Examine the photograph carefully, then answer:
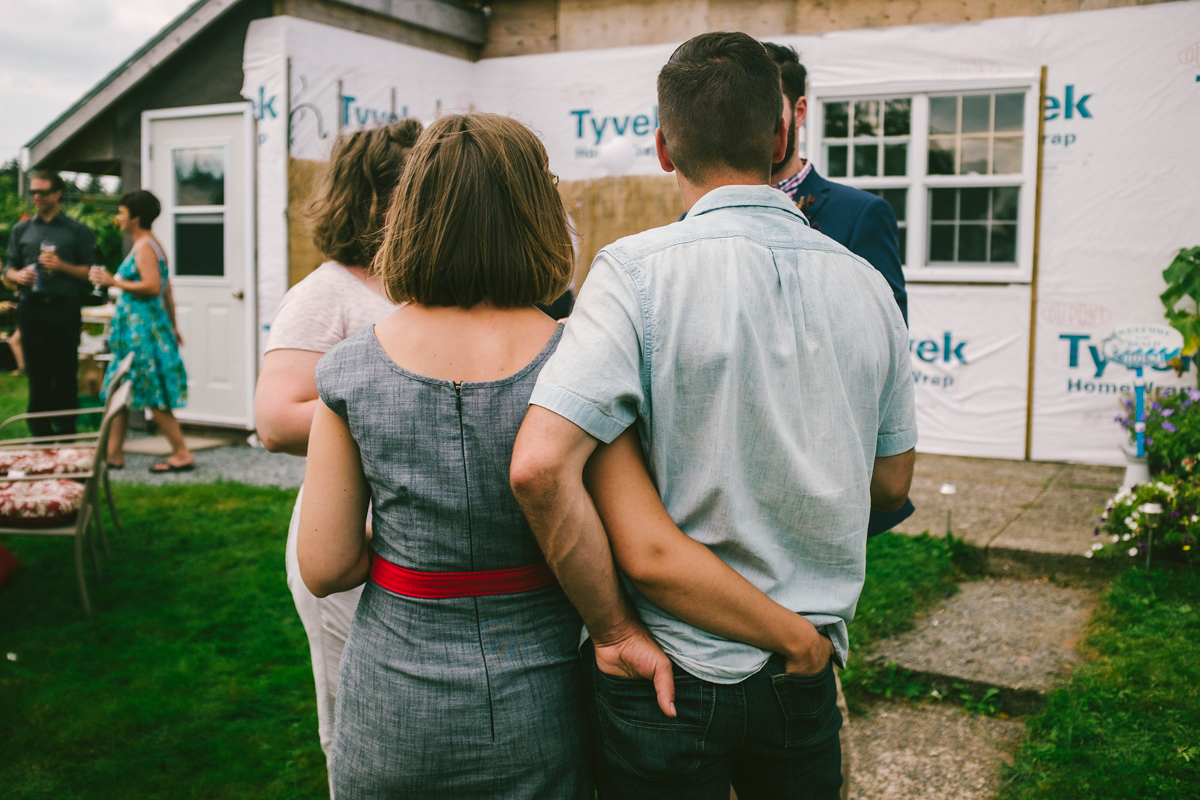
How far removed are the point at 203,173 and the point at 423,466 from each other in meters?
8.07

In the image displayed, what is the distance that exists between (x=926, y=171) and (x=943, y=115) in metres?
0.46

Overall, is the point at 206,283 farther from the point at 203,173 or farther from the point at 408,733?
the point at 408,733

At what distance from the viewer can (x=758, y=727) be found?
1355mm

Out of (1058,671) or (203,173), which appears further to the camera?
(203,173)

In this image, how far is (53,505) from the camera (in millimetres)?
4160

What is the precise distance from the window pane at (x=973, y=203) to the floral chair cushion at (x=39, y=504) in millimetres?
6669

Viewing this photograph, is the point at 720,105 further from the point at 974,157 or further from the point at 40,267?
the point at 40,267

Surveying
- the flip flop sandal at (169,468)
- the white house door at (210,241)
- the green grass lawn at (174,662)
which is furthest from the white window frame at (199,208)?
the green grass lawn at (174,662)

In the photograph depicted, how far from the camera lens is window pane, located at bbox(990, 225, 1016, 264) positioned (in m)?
7.36

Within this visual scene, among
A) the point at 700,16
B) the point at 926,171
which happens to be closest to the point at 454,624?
the point at 926,171

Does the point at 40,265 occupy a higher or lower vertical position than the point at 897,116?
lower

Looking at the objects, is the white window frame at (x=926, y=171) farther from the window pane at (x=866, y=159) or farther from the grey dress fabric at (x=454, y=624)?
the grey dress fabric at (x=454, y=624)

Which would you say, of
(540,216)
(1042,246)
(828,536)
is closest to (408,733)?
(828,536)

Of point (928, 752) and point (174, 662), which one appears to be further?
point (174, 662)
